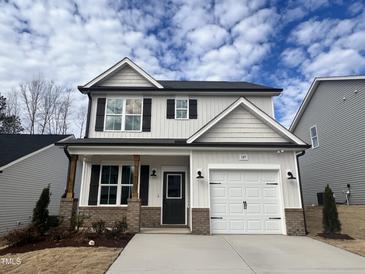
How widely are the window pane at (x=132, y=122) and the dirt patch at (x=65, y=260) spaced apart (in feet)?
20.9

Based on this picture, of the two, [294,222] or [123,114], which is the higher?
[123,114]

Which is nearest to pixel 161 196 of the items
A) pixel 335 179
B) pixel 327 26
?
pixel 335 179

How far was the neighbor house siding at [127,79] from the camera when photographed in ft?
43.4

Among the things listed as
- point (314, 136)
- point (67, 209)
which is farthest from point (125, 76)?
point (314, 136)

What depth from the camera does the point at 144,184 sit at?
482 inches

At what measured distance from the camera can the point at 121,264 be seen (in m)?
5.89

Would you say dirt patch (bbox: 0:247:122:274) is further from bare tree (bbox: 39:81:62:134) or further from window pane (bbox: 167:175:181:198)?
bare tree (bbox: 39:81:62:134)

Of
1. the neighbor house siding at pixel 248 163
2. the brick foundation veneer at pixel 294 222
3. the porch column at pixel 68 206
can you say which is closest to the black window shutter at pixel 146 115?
the neighbor house siding at pixel 248 163

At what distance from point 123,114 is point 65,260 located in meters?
7.72

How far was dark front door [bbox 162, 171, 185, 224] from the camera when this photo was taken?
11969 millimetres

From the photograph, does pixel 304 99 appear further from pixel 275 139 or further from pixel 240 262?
pixel 240 262

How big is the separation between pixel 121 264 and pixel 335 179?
13192 millimetres

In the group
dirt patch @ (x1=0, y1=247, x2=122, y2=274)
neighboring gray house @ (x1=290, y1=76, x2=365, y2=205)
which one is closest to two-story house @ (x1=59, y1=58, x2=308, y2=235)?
dirt patch @ (x1=0, y1=247, x2=122, y2=274)

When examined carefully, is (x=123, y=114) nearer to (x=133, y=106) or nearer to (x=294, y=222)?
(x=133, y=106)
